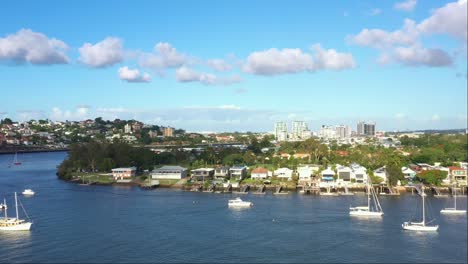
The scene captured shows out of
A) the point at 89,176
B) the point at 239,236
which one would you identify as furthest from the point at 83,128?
the point at 239,236

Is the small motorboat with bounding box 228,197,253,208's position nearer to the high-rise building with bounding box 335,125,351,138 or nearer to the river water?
the river water

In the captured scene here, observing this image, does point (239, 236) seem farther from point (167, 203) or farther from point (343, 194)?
point (343, 194)

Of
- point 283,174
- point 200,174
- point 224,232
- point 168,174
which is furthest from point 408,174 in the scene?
point 224,232

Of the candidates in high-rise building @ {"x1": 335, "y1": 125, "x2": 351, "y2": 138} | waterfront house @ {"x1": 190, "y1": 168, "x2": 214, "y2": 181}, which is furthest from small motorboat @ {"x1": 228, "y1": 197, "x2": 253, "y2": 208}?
high-rise building @ {"x1": 335, "y1": 125, "x2": 351, "y2": 138}

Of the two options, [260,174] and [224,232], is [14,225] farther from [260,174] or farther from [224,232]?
[260,174]

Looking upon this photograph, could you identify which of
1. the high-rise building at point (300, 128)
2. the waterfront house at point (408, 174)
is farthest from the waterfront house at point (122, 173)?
the high-rise building at point (300, 128)

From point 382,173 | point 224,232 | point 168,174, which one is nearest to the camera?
point 224,232
